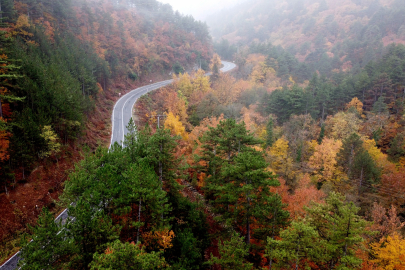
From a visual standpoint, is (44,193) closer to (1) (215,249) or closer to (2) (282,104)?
(1) (215,249)

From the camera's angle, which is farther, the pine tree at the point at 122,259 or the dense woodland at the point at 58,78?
the dense woodland at the point at 58,78

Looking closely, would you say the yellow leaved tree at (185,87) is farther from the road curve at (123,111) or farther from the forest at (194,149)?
the road curve at (123,111)

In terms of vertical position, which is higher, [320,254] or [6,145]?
[6,145]

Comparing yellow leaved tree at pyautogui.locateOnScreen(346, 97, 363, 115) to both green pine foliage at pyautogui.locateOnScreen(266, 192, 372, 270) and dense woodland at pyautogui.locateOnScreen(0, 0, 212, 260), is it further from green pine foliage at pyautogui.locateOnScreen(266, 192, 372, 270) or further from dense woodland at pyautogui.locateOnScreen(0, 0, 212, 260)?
dense woodland at pyautogui.locateOnScreen(0, 0, 212, 260)

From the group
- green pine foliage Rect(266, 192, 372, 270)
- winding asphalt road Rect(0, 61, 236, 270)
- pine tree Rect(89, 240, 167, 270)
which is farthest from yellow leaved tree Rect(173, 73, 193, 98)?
pine tree Rect(89, 240, 167, 270)

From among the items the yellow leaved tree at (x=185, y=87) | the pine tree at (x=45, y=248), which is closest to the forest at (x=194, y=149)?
the pine tree at (x=45, y=248)

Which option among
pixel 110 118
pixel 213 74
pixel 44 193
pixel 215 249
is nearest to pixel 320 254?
pixel 215 249
